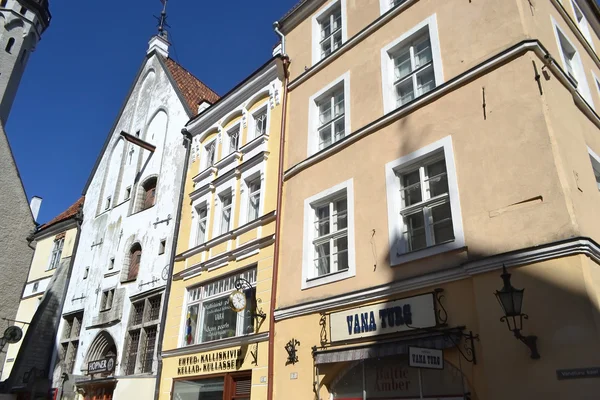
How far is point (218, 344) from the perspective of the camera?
12.4 m

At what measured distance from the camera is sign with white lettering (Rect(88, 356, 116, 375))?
51.9 ft

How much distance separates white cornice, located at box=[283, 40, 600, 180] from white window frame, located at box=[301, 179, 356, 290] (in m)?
1.01

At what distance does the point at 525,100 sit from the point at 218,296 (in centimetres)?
888

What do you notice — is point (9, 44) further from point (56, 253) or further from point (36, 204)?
point (56, 253)

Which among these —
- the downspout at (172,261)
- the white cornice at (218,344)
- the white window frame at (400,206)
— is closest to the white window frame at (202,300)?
the white cornice at (218,344)

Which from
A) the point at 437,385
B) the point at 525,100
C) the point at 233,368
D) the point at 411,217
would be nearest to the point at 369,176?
the point at 411,217

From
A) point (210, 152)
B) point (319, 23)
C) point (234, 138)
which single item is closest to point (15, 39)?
point (210, 152)

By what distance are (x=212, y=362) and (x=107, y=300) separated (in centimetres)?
747

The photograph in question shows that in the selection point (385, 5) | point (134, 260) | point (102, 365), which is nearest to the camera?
point (385, 5)

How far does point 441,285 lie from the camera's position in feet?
26.2

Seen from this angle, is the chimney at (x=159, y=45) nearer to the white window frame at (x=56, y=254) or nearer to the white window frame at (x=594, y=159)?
the white window frame at (x=56, y=254)

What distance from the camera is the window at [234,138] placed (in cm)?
1557

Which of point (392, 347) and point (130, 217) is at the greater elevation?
point (130, 217)

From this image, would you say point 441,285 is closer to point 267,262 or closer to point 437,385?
point 437,385
